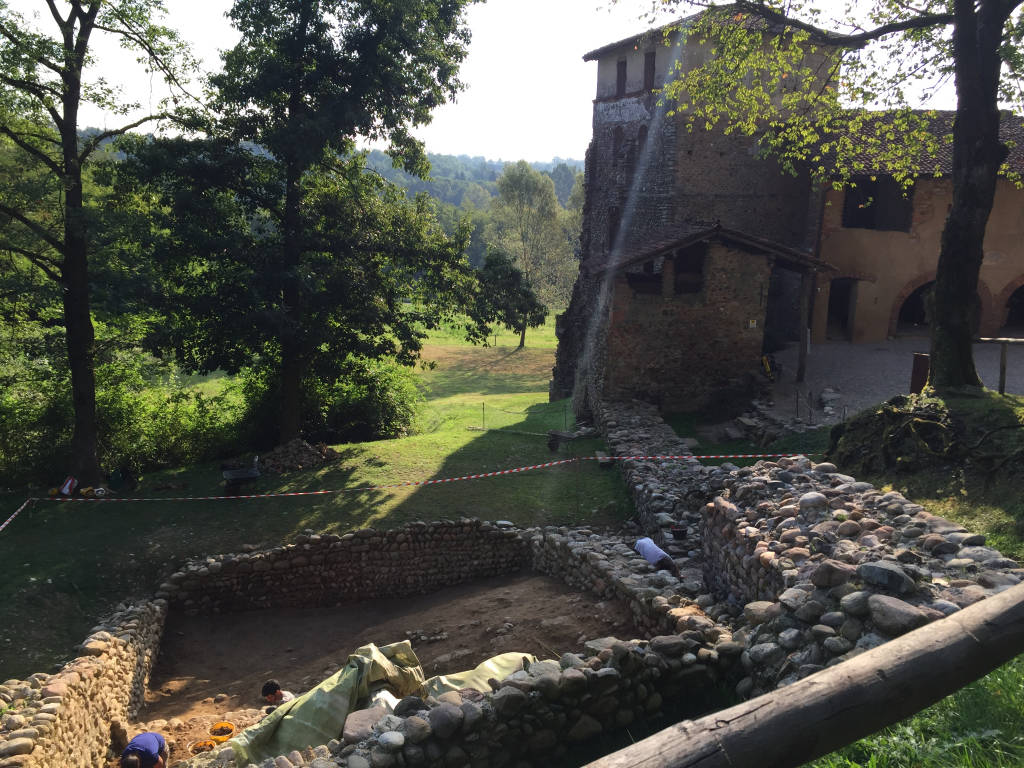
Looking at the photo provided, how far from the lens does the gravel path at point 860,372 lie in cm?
1652

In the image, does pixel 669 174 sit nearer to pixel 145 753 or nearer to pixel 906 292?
pixel 906 292

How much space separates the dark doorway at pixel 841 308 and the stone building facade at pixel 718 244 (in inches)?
1.8

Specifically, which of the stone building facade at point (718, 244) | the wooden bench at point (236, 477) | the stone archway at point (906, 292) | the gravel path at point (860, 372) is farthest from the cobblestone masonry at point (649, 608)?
the stone archway at point (906, 292)

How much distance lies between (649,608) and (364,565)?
6127mm

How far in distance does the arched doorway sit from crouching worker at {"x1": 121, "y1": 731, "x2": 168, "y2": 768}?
23.9 m

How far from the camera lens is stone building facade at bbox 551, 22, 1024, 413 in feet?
57.1

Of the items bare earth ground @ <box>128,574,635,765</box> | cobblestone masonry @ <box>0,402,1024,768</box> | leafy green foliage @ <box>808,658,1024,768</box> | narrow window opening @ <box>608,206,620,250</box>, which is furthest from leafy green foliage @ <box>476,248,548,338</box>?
leafy green foliage @ <box>808,658,1024,768</box>

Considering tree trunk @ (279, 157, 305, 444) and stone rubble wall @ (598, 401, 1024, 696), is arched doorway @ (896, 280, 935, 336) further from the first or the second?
tree trunk @ (279, 157, 305, 444)

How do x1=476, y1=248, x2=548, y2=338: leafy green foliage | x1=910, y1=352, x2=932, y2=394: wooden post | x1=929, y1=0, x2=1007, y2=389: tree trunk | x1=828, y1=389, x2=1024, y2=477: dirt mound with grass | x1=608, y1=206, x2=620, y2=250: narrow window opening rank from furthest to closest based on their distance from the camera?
x1=608, y1=206, x2=620, y2=250: narrow window opening, x1=476, y1=248, x2=548, y2=338: leafy green foliage, x1=910, y1=352, x2=932, y2=394: wooden post, x1=929, y1=0, x2=1007, y2=389: tree trunk, x1=828, y1=389, x2=1024, y2=477: dirt mound with grass

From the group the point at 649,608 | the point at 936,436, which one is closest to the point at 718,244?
the point at 936,436

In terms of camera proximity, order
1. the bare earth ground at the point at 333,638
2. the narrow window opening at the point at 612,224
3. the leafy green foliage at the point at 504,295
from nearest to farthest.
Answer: the bare earth ground at the point at 333,638, the leafy green foliage at the point at 504,295, the narrow window opening at the point at 612,224

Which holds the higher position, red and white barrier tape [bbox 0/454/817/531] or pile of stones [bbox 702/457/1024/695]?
pile of stones [bbox 702/457/1024/695]

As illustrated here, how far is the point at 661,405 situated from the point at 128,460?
1336cm

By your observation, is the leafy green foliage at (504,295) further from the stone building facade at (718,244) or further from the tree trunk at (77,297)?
the tree trunk at (77,297)
